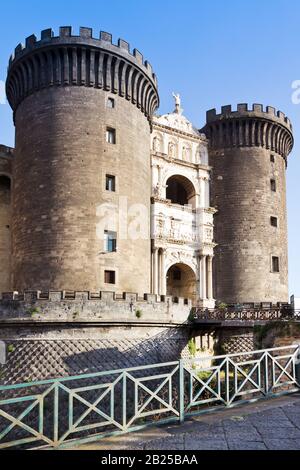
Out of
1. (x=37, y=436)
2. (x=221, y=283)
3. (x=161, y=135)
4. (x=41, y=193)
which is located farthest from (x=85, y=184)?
(x=37, y=436)

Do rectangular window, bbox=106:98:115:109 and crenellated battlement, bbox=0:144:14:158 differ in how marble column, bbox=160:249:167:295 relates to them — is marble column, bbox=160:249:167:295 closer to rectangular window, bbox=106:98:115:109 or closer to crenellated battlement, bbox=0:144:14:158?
rectangular window, bbox=106:98:115:109

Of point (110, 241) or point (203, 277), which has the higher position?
point (110, 241)

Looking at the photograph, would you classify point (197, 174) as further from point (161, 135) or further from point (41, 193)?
point (41, 193)

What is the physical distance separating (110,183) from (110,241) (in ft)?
10.9

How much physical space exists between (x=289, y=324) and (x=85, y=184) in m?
12.7

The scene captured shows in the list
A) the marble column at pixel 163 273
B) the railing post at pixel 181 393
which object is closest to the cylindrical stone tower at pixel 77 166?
the marble column at pixel 163 273

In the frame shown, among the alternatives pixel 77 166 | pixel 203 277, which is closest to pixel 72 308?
pixel 77 166

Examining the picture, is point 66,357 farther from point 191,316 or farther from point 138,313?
point 191,316

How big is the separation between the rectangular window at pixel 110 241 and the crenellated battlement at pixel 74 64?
8382 millimetres

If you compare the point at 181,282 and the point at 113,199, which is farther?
the point at 181,282

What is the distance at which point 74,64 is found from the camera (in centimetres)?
2639

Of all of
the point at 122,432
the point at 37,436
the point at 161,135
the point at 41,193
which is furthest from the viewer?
the point at 161,135

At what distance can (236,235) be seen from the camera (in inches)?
1369

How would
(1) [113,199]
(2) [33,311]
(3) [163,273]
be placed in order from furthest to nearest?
(3) [163,273] → (1) [113,199] → (2) [33,311]
